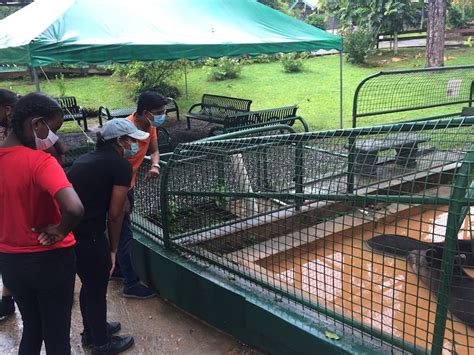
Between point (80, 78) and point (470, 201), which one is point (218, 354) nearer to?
point (470, 201)

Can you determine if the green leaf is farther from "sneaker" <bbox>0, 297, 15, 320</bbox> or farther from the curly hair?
"sneaker" <bbox>0, 297, 15, 320</bbox>

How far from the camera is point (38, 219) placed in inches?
88.0

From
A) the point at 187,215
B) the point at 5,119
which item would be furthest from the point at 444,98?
the point at 5,119

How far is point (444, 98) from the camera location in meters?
7.11

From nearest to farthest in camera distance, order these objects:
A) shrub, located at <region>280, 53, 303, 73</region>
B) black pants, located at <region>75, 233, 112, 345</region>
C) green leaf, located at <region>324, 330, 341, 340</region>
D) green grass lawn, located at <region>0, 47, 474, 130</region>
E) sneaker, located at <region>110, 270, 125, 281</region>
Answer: green leaf, located at <region>324, 330, 341, 340</region>, black pants, located at <region>75, 233, 112, 345</region>, sneaker, located at <region>110, 270, 125, 281</region>, green grass lawn, located at <region>0, 47, 474, 130</region>, shrub, located at <region>280, 53, 303, 73</region>

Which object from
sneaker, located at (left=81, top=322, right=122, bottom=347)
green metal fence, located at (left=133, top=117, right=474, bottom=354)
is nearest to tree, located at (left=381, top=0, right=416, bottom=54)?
green metal fence, located at (left=133, top=117, right=474, bottom=354)

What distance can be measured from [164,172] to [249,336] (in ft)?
4.45

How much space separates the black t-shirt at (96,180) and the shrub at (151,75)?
38.4 ft

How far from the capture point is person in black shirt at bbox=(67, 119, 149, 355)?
8.70ft

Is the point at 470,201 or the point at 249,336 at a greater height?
the point at 470,201

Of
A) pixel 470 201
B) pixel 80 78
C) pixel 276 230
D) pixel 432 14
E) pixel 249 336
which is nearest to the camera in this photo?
pixel 470 201

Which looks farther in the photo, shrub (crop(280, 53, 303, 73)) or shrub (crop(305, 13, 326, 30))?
shrub (crop(305, 13, 326, 30))

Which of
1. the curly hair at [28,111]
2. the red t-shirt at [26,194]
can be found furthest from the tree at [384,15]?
the red t-shirt at [26,194]

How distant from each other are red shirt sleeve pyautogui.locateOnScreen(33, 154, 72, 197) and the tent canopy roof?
5.01 m
